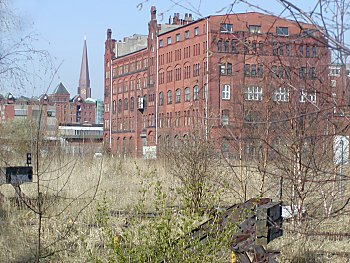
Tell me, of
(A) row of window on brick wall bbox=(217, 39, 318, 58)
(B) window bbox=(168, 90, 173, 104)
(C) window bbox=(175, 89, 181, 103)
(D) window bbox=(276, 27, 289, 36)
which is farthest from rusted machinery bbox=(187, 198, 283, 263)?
(B) window bbox=(168, 90, 173, 104)

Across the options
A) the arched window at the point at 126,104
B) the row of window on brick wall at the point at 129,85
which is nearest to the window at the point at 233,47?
the row of window on brick wall at the point at 129,85

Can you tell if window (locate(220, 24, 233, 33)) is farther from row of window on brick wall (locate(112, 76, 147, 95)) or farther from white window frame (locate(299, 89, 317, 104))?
row of window on brick wall (locate(112, 76, 147, 95))

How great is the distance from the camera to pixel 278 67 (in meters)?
4.25

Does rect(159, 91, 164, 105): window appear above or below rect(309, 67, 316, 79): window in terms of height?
above

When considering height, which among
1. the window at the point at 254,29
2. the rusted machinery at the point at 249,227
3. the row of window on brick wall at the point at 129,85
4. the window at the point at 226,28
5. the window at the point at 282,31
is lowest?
the rusted machinery at the point at 249,227

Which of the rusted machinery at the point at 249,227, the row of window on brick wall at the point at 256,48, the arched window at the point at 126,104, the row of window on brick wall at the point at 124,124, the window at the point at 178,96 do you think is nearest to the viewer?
the row of window on brick wall at the point at 256,48

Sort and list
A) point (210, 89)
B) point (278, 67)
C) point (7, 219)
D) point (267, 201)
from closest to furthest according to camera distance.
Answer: point (278, 67) → point (210, 89) → point (267, 201) → point (7, 219)

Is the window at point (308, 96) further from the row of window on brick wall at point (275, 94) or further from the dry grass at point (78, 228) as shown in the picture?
the dry grass at point (78, 228)

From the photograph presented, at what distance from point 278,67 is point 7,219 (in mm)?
8239

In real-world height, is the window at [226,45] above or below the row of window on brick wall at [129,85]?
below

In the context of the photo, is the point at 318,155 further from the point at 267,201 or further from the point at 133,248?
the point at 133,248

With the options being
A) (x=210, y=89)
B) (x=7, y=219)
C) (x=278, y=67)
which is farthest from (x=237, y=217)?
(x=7, y=219)

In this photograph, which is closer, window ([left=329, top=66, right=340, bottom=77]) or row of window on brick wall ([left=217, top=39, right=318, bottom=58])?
window ([left=329, top=66, right=340, bottom=77])

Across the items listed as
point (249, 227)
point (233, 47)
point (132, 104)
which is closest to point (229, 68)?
point (233, 47)
